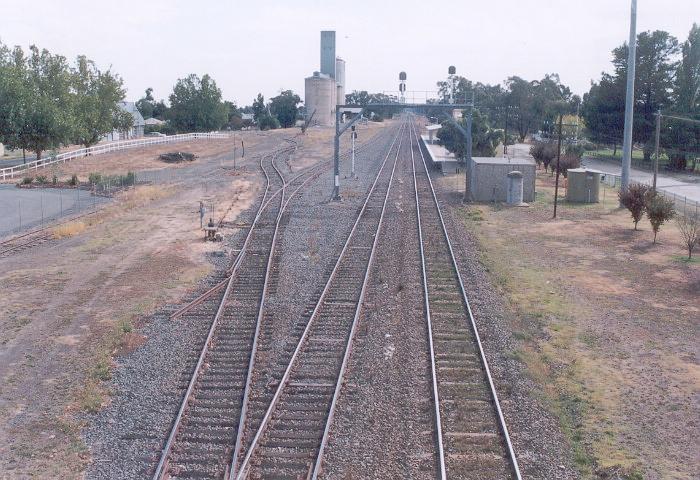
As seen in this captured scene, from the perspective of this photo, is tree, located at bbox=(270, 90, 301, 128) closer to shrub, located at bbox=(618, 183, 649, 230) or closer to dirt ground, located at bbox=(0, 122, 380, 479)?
dirt ground, located at bbox=(0, 122, 380, 479)

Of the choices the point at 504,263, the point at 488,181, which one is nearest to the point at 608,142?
the point at 488,181

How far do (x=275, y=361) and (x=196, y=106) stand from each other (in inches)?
3230

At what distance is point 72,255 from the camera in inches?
895

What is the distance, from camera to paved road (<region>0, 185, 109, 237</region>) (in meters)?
30.1

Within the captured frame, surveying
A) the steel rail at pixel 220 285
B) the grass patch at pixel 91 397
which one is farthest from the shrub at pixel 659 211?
the grass patch at pixel 91 397

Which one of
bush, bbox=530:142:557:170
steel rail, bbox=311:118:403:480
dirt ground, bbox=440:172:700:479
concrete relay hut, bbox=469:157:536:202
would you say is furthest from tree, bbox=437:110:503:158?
steel rail, bbox=311:118:403:480

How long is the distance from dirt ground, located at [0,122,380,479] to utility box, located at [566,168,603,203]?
50.7ft

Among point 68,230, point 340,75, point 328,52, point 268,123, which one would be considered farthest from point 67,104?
point 340,75

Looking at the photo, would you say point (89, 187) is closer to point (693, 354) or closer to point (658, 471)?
point (693, 354)

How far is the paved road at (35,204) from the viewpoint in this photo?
3008 cm

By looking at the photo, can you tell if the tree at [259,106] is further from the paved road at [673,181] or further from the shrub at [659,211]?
the shrub at [659,211]

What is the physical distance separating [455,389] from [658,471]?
130 inches

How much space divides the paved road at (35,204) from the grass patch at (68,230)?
1.99 metres

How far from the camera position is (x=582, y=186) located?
121 ft
